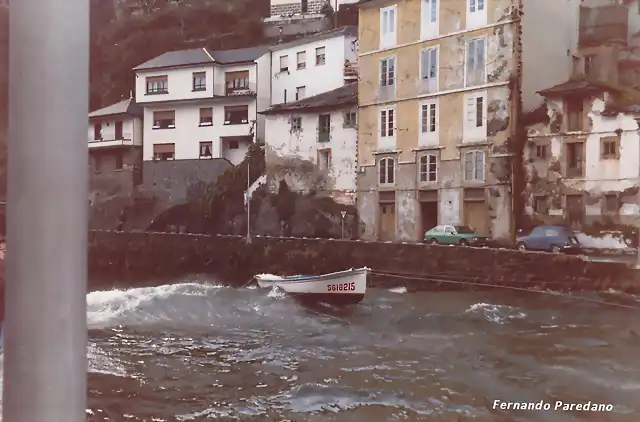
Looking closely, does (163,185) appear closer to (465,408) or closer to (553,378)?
(465,408)

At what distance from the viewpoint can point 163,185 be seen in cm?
188

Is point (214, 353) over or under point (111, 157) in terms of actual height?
under

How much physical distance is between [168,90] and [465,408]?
125 cm

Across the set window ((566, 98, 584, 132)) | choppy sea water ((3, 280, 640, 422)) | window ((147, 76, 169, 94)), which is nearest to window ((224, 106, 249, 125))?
window ((147, 76, 169, 94))

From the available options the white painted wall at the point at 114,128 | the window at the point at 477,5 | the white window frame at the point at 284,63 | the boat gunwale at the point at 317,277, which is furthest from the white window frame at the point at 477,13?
the white painted wall at the point at 114,128

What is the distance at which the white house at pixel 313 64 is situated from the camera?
1.78 m

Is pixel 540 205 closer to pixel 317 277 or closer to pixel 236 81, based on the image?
pixel 317 277

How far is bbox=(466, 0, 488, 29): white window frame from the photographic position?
1666 millimetres

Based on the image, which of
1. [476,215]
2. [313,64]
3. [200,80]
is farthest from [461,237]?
[200,80]

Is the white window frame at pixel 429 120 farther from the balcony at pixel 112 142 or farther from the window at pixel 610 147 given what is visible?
the balcony at pixel 112 142

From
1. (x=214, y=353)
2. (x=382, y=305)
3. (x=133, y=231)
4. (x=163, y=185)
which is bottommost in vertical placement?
(x=214, y=353)

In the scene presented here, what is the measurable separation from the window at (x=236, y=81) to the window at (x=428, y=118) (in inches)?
21.3

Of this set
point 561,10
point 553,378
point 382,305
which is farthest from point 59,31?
Answer: point 553,378

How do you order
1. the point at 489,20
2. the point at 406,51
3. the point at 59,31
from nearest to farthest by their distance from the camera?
1. the point at 59,31
2. the point at 489,20
3. the point at 406,51
